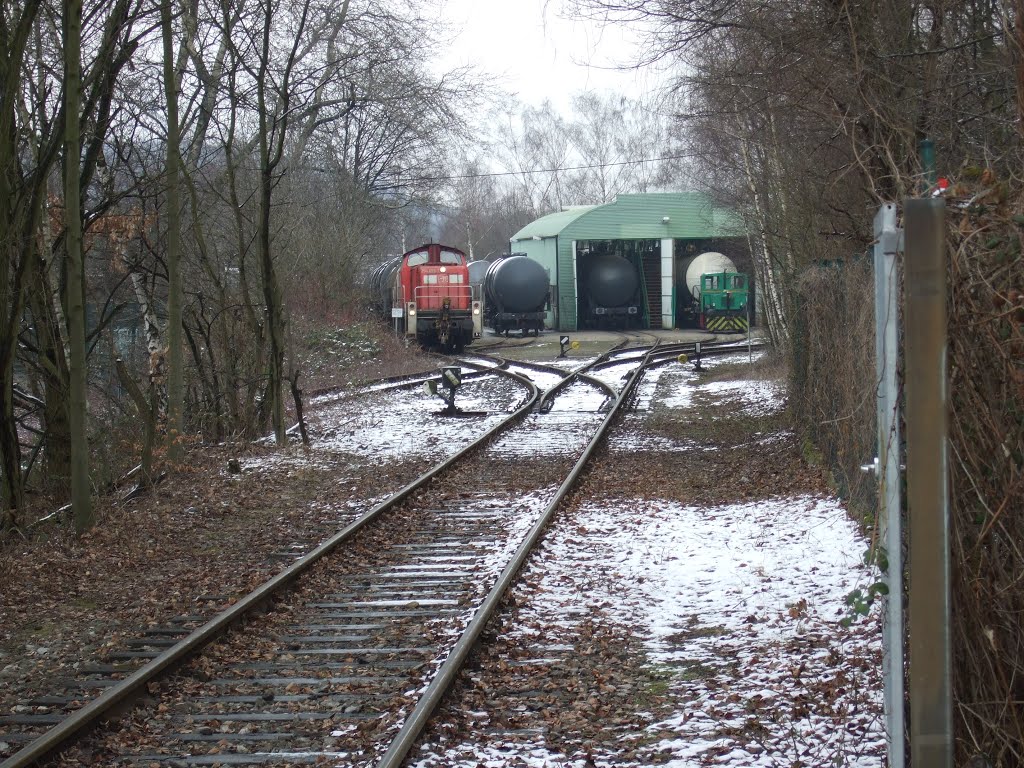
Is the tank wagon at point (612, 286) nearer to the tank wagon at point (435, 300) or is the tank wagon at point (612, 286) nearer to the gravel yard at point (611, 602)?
the tank wagon at point (435, 300)

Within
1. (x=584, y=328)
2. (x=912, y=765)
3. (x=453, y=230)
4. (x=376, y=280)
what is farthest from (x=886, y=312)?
(x=453, y=230)

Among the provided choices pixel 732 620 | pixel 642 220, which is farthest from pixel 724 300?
pixel 732 620

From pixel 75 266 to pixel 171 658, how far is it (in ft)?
17.6

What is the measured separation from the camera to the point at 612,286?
4775cm

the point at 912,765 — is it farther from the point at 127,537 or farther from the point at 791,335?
the point at 791,335

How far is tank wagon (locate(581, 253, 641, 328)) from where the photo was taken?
47.8 meters

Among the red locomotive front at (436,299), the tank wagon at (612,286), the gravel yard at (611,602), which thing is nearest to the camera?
the gravel yard at (611,602)

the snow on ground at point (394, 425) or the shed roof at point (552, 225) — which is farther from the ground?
the shed roof at point (552, 225)

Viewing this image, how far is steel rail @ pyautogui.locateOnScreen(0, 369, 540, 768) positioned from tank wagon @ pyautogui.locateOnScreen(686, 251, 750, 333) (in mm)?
34440

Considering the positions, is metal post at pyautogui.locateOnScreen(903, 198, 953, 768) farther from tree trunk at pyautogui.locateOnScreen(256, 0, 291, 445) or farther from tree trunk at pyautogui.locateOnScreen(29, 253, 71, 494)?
tree trunk at pyautogui.locateOnScreen(256, 0, 291, 445)

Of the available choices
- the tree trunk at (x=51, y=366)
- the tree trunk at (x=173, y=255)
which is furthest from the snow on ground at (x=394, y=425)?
the tree trunk at (x=51, y=366)

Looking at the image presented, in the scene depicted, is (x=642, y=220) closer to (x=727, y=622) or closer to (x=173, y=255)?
(x=173, y=255)

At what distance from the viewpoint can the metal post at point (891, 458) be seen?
3385 millimetres

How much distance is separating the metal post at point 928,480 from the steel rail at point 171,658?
3.82m
